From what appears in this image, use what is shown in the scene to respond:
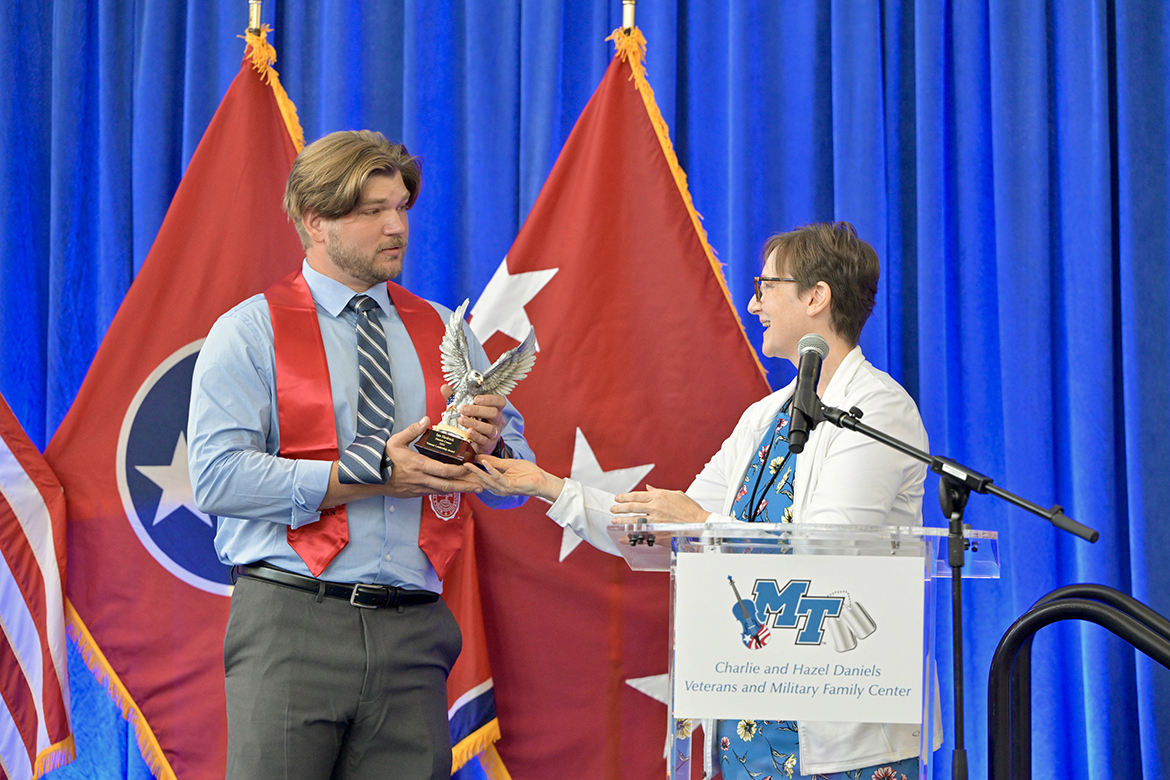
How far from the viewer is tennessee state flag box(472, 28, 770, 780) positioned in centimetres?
255

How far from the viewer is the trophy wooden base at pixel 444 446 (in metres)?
1.76

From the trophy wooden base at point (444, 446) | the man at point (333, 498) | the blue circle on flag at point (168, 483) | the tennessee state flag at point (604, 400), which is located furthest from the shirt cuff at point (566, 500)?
the blue circle on flag at point (168, 483)

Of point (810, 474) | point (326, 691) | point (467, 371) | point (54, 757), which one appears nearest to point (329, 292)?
point (467, 371)

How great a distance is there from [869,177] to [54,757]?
2693 mm

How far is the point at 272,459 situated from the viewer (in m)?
1.78

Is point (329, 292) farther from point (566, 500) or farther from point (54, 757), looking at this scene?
point (54, 757)

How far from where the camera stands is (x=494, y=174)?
2820 millimetres

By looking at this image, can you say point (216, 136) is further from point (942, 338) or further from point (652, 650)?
point (942, 338)

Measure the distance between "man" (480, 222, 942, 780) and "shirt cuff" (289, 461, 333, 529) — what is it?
0.35 m

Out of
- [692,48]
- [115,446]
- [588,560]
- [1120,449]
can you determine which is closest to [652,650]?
[588,560]

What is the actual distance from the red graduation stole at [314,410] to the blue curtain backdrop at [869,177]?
82 centimetres

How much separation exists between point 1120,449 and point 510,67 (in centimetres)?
205

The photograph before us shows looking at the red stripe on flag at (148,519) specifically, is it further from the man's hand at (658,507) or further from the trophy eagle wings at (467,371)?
the man's hand at (658,507)

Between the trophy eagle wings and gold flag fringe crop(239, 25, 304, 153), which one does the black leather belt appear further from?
gold flag fringe crop(239, 25, 304, 153)
